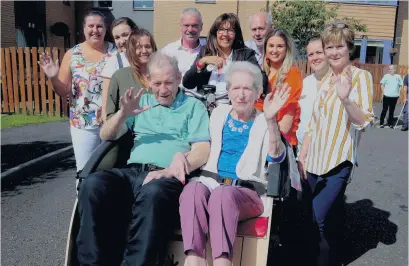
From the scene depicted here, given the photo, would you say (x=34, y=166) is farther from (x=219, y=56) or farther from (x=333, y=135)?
(x=333, y=135)

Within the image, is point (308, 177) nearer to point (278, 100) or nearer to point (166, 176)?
point (278, 100)

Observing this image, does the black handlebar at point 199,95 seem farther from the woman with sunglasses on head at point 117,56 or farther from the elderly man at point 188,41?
the woman with sunglasses on head at point 117,56

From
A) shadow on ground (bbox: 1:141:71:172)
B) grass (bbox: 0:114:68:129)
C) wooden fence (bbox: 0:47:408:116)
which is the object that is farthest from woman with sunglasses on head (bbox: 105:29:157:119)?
wooden fence (bbox: 0:47:408:116)

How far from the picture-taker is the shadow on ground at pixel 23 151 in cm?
633

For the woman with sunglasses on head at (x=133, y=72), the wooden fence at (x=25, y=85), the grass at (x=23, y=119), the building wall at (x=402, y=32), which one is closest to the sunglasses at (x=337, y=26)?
the woman with sunglasses on head at (x=133, y=72)

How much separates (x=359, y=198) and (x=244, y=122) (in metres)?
3.29

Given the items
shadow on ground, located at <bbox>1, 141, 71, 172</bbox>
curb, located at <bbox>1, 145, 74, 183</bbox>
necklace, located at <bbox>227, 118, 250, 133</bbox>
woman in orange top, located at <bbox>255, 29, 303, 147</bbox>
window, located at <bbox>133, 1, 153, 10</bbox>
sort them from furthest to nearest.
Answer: window, located at <bbox>133, 1, 153, 10</bbox>, shadow on ground, located at <bbox>1, 141, 71, 172</bbox>, curb, located at <bbox>1, 145, 74, 183</bbox>, woman in orange top, located at <bbox>255, 29, 303, 147</bbox>, necklace, located at <bbox>227, 118, 250, 133</bbox>

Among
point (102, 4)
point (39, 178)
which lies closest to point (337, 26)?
point (39, 178)

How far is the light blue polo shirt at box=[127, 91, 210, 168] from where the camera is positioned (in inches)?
121

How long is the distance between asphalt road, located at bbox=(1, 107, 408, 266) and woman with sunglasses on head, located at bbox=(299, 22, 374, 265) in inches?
31.8

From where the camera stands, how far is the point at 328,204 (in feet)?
10.5

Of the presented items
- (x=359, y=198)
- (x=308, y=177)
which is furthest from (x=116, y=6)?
(x=308, y=177)

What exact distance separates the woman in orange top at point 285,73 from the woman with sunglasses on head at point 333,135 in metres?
0.19

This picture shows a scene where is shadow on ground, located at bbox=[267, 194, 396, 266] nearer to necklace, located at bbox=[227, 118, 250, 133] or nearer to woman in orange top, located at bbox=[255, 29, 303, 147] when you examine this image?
woman in orange top, located at bbox=[255, 29, 303, 147]
